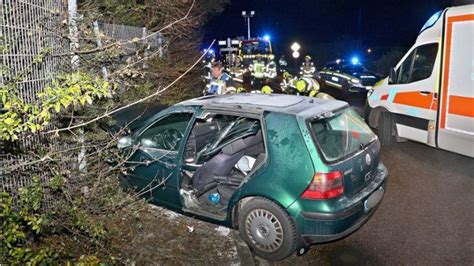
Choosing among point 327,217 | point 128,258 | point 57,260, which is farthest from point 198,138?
point 57,260

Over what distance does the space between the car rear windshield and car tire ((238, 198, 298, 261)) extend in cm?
68

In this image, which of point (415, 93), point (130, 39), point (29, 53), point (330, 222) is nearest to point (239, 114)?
point (330, 222)

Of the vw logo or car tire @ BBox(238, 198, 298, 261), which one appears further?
the vw logo

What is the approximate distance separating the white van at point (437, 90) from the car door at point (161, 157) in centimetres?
385

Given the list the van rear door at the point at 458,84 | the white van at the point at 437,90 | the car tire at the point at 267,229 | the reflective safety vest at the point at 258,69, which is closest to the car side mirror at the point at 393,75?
the white van at the point at 437,90

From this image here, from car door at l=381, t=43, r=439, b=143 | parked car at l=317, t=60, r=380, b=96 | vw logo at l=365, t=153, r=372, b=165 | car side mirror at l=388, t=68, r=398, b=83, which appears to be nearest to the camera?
vw logo at l=365, t=153, r=372, b=165

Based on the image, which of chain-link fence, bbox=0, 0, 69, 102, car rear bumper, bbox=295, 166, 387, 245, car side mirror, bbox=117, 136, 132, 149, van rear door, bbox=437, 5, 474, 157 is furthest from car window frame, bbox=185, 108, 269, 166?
van rear door, bbox=437, 5, 474, 157

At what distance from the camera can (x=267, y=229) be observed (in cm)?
381

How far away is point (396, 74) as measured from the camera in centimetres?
726

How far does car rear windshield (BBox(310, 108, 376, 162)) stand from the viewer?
371 centimetres

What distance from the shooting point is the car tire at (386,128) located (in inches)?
294

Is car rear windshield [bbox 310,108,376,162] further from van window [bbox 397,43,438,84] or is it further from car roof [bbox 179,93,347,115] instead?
van window [bbox 397,43,438,84]

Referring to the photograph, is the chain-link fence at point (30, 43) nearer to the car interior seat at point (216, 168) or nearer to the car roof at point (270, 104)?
the car roof at point (270, 104)

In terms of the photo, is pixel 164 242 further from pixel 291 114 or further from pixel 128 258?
pixel 291 114
